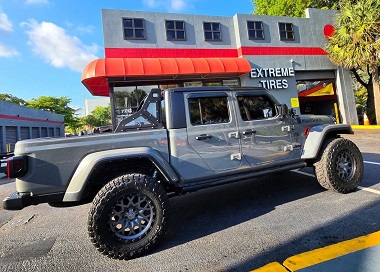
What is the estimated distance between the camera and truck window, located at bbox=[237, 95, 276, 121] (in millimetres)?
3817

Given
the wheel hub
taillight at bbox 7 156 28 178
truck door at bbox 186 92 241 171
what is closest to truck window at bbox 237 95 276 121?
truck door at bbox 186 92 241 171

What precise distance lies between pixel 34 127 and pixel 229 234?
28.8 meters

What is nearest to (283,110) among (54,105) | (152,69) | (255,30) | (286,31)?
(152,69)

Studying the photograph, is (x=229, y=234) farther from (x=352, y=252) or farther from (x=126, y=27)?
(x=126, y=27)

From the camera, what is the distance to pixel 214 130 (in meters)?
3.49

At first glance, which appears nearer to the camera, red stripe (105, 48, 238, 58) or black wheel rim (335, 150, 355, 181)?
black wheel rim (335, 150, 355, 181)

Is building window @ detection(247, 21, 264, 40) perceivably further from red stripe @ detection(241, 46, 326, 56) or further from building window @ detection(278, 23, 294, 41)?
building window @ detection(278, 23, 294, 41)

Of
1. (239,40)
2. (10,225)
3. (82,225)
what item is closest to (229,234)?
(82,225)

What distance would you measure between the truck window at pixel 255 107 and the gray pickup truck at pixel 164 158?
0.02 metres

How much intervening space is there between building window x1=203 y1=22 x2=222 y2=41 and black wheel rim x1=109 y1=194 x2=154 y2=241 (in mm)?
12977

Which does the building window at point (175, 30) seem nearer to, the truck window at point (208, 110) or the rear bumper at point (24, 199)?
the truck window at point (208, 110)

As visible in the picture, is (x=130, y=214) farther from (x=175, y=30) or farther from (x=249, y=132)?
(x=175, y=30)

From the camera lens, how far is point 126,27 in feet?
41.6

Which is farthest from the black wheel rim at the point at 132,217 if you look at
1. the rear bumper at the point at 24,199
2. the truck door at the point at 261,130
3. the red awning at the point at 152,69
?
the red awning at the point at 152,69
